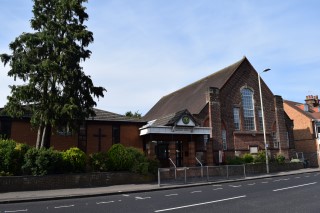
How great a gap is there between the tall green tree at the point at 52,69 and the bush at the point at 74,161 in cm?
171

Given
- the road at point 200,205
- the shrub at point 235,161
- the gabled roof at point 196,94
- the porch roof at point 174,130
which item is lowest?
the road at point 200,205

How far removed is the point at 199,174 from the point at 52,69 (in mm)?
12335

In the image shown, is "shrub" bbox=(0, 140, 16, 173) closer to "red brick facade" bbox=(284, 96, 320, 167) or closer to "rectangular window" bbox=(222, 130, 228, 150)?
"rectangular window" bbox=(222, 130, 228, 150)

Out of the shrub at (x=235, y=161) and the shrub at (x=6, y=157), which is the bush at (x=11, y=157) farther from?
the shrub at (x=235, y=161)

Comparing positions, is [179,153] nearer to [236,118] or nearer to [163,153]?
[163,153]

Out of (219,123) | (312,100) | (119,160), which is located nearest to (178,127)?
(219,123)

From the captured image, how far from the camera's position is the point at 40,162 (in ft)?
51.4

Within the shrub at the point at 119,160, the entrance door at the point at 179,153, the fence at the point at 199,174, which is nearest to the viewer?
the shrub at the point at 119,160

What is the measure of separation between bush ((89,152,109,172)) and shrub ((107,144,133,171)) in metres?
0.31

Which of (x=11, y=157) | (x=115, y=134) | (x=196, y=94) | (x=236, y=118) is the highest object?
(x=196, y=94)

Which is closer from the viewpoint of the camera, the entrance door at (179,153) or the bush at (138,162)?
the bush at (138,162)

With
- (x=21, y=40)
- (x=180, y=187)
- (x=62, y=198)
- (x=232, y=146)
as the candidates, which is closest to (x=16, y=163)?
(x=62, y=198)

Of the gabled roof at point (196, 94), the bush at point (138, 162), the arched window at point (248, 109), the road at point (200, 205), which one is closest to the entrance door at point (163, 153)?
the gabled roof at point (196, 94)

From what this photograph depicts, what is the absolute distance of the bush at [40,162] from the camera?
1567 cm
